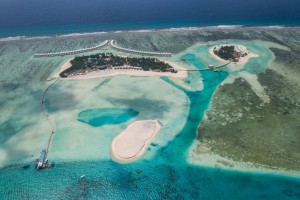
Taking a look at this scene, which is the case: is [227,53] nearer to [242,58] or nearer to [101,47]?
[242,58]

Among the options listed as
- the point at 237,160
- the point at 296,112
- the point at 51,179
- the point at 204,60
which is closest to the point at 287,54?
the point at 204,60

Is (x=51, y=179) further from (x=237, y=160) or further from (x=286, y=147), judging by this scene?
(x=286, y=147)

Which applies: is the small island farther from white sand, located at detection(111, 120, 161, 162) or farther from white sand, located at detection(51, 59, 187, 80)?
white sand, located at detection(111, 120, 161, 162)

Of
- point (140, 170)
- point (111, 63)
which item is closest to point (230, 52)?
point (111, 63)

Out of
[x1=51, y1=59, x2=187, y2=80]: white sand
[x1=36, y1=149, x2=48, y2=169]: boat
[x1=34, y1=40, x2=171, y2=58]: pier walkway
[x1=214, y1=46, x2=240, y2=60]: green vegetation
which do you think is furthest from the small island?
[x1=36, y1=149, x2=48, y2=169]: boat

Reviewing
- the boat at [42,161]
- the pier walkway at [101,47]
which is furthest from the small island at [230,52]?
the boat at [42,161]
